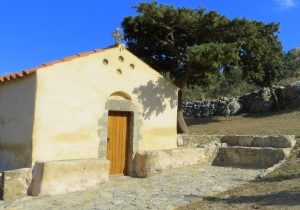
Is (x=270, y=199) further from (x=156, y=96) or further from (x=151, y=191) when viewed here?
(x=156, y=96)

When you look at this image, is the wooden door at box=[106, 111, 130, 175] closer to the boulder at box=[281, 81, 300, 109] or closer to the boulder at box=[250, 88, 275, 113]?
the boulder at box=[250, 88, 275, 113]

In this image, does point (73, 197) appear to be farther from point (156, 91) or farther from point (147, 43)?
point (147, 43)

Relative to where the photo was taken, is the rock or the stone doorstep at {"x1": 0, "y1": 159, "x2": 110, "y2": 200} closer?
the stone doorstep at {"x1": 0, "y1": 159, "x2": 110, "y2": 200}

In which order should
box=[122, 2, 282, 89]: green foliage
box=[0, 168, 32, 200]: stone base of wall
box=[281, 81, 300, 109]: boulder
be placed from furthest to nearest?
1. box=[281, 81, 300, 109]: boulder
2. box=[122, 2, 282, 89]: green foliage
3. box=[0, 168, 32, 200]: stone base of wall

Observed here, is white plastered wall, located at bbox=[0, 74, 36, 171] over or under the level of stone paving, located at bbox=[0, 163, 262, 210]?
over

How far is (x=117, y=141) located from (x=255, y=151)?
448 centimetres

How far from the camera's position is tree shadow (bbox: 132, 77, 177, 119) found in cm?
895

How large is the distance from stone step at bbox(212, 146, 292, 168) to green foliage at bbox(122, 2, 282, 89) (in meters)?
3.42

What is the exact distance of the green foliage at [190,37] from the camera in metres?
12.6

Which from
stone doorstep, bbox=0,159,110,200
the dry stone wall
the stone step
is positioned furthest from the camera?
the dry stone wall

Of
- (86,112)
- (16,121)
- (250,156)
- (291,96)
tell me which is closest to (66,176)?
(86,112)

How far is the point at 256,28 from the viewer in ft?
44.2

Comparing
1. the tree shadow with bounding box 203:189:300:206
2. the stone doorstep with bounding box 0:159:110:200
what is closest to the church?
the stone doorstep with bounding box 0:159:110:200

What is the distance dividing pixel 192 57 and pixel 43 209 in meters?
6.91
